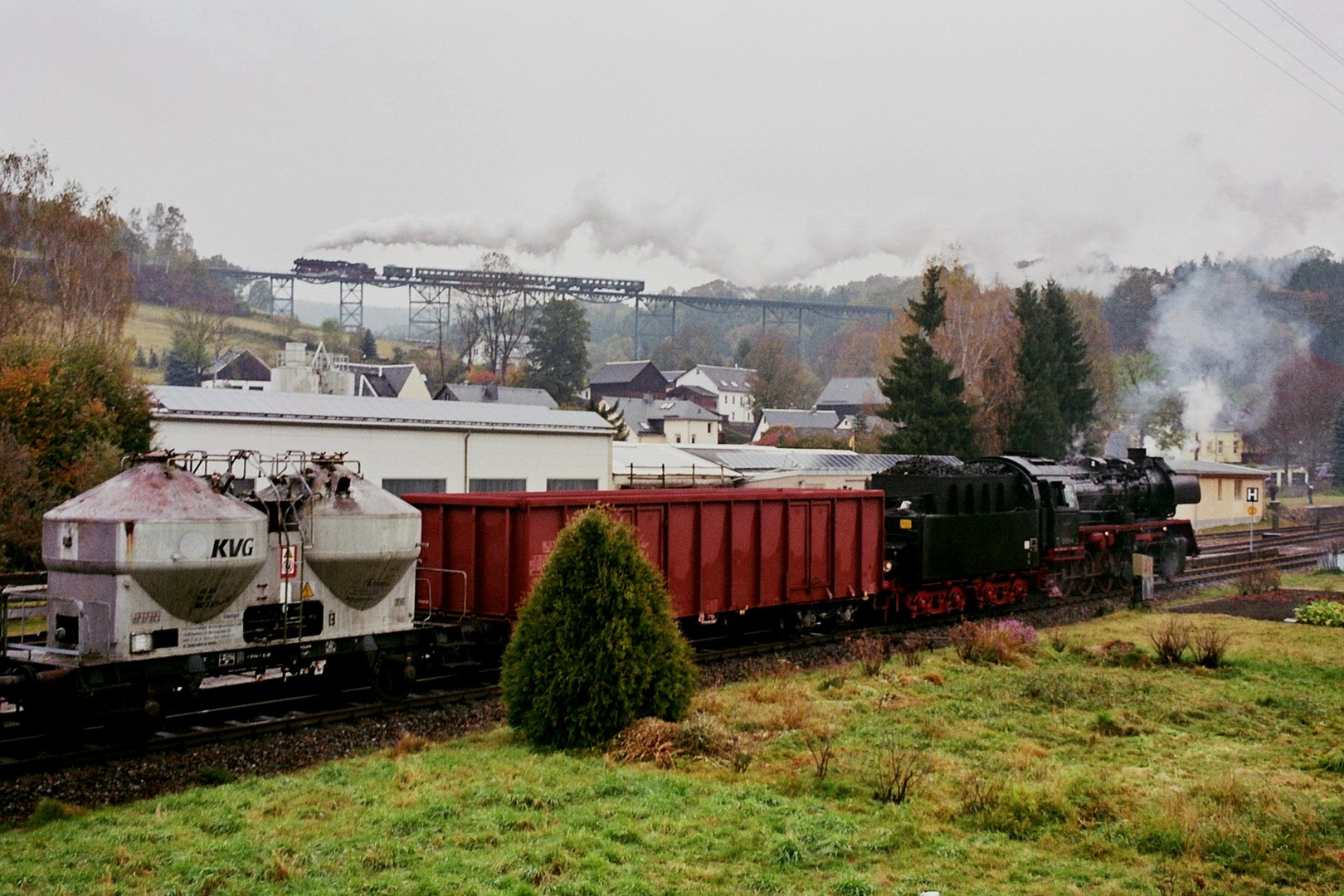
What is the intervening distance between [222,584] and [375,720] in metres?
2.84

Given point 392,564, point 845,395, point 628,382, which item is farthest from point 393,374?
point 392,564

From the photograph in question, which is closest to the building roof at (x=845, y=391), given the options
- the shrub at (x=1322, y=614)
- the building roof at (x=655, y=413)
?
the building roof at (x=655, y=413)

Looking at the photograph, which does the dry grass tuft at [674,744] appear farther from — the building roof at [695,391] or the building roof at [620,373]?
the building roof at [695,391]

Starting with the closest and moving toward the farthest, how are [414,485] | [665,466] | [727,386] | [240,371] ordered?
[414,485]
[665,466]
[240,371]
[727,386]

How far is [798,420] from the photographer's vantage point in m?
101

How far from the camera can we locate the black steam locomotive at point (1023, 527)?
80.6 ft

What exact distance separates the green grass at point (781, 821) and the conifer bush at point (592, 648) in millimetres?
650

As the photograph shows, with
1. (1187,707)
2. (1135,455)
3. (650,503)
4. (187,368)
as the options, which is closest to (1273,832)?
(1187,707)

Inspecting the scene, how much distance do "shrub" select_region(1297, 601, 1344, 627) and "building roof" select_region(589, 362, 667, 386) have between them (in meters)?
89.1

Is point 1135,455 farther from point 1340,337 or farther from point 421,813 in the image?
point 1340,337

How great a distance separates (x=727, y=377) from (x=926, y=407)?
277 feet

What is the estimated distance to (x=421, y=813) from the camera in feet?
33.1

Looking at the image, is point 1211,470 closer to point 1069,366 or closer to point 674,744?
point 1069,366

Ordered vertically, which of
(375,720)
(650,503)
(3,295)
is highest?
(3,295)
